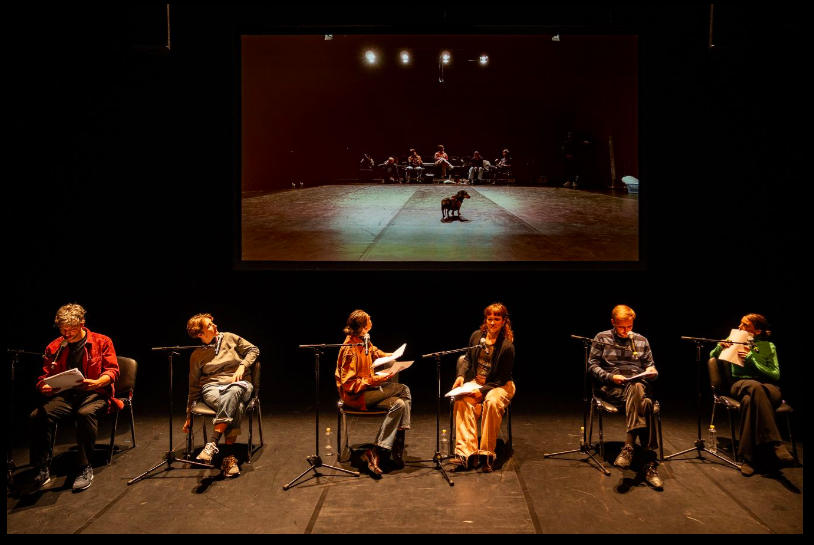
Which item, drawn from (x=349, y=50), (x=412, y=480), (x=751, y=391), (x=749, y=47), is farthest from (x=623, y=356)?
(x=349, y=50)

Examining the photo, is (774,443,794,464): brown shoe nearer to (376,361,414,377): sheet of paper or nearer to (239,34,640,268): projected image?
(239,34,640,268): projected image

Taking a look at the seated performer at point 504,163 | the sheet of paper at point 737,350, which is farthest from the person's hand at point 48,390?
the sheet of paper at point 737,350

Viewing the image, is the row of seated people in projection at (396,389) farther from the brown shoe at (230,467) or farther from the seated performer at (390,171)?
the seated performer at (390,171)

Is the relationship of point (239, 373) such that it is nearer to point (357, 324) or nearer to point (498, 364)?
point (357, 324)

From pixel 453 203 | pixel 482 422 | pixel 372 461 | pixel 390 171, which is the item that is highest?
pixel 390 171

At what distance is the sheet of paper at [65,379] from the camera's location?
3.90m

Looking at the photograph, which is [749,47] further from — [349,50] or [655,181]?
[349,50]

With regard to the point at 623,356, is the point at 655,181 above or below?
above

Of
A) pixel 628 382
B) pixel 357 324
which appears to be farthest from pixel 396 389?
pixel 628 382

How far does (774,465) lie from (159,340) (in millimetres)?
4909

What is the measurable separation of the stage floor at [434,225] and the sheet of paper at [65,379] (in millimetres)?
1966

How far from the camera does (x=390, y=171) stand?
558 cm

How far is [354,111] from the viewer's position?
18.2 feet

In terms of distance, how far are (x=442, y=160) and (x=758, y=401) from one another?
305 centimetres
